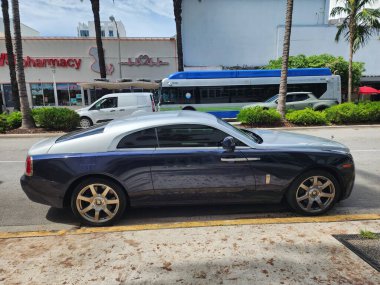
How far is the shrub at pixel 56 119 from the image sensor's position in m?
12.5

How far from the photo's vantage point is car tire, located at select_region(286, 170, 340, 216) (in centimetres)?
377

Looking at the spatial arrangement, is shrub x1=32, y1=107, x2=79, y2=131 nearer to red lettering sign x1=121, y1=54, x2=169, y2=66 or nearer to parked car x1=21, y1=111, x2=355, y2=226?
parked car x1=21, y1=111, x2=355, y2=226

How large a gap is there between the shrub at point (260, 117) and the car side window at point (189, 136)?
9.50 m

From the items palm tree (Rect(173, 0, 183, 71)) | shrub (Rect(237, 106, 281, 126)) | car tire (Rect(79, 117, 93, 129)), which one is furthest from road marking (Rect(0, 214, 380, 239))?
palm tree (Rect(173, 0, 183, 71))

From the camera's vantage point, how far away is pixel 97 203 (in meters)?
3.67

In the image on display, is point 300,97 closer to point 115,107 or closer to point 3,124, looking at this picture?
point 115,107

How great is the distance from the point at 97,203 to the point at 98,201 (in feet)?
0.10

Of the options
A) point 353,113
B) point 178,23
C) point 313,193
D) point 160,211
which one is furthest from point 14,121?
point 353,113

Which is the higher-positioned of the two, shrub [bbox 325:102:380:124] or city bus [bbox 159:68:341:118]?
city bus [bbox 159:68:341:118]

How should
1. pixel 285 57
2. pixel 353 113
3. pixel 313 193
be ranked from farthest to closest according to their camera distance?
pixel 353 113, pixel 285 57, pixel 313 193

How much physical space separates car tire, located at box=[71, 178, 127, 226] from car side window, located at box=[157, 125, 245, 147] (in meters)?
0.85

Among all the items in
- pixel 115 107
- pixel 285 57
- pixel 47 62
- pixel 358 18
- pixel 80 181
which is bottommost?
pixel 80 181

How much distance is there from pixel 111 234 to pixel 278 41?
27.6 m

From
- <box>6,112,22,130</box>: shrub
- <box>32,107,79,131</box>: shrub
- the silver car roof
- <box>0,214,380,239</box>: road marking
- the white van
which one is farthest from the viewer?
the white van
